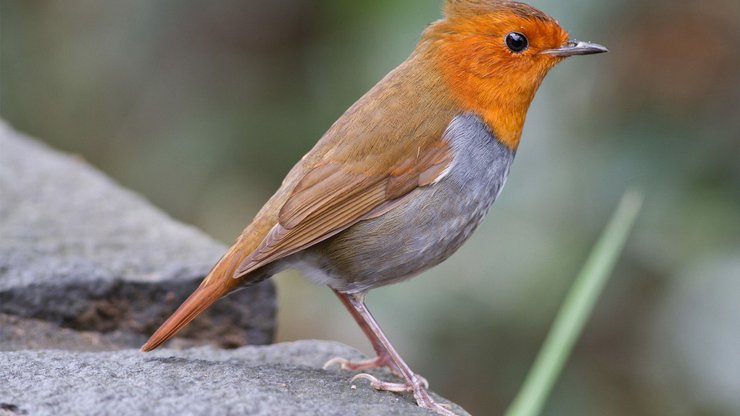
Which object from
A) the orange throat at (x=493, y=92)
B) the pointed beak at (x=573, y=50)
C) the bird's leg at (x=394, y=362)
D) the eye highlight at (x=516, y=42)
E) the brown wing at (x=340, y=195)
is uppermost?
the pointed beak at (x=573, y=50)

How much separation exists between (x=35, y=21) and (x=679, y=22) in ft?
13.2

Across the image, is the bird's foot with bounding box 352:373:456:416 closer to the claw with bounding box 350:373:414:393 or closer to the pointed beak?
the claw with bounding box 350:373:414:393

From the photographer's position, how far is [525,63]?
3.68 m

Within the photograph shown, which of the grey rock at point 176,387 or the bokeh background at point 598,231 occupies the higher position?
the bokeh background at point 598,231

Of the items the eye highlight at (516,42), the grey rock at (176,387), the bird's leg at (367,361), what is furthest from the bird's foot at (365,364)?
the eye highlight at (516,42)

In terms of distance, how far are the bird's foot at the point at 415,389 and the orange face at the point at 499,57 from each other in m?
0.89

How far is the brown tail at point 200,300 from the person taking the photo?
3131 mm

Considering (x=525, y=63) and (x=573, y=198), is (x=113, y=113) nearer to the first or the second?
(x=573, y=198)

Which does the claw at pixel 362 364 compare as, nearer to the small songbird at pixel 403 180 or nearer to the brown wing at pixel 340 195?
the small songbird at pixel 403 180

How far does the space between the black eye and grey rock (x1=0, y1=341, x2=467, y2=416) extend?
127 cm

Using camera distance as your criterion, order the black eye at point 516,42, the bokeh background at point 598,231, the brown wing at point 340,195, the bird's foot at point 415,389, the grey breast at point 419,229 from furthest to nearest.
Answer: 1. the bokeh background at point 598,231
2. the black eye at point 516,42
3. the grey breast at point 419,229
4. the brown wing at point 340,195
5. the bird's foot at point 415,389

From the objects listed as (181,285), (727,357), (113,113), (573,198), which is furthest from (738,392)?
(113,113)

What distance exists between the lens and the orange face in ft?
11.8

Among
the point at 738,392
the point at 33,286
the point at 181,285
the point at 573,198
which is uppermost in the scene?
the point at 573,198
